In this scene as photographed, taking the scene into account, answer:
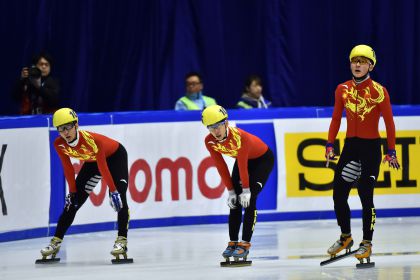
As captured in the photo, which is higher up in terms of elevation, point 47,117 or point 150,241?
point 47,117

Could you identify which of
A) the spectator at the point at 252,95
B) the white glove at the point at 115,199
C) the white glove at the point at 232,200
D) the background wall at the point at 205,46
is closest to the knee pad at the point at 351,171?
the white glove at the point at 232,200

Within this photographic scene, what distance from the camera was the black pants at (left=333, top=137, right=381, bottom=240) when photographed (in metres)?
9.48

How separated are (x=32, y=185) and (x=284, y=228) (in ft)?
9.21

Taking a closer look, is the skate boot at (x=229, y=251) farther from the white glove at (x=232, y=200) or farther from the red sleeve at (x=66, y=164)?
the red sleeve at (x=66, y=164)

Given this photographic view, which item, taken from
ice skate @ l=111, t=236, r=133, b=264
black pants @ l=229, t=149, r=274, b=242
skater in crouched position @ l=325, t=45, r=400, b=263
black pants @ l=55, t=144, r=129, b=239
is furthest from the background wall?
skater in crouched position @ l=325, t=45, r=400, b=263

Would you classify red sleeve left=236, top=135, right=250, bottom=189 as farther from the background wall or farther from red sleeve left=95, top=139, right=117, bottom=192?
the background wall

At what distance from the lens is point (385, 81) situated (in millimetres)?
15492

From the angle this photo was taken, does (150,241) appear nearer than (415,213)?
Yes

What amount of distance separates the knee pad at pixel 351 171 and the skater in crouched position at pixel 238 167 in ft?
2.69

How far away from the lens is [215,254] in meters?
10.6

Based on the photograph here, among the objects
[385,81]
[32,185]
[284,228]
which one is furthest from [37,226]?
[385,81]

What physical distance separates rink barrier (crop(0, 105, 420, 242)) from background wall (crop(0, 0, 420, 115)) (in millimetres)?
2092

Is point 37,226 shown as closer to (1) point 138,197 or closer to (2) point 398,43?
(1) point 138,197

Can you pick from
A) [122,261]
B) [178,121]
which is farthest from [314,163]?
[122,261]
